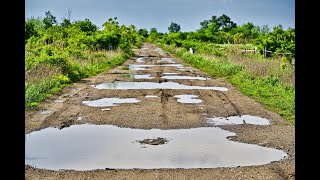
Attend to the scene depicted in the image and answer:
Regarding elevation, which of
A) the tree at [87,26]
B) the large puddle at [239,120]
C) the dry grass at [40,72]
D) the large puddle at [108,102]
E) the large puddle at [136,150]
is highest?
the tree at [87,26]

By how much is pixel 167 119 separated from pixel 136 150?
2669 millimetres

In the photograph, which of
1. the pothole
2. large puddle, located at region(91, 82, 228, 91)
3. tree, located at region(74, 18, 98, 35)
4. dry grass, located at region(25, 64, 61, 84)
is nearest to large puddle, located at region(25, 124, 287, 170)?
the pothole

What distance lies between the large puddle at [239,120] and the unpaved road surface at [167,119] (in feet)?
0.67

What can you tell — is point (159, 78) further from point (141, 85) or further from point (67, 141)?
point (67, 141)

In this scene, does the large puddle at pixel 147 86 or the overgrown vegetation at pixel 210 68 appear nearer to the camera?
the overgrown vegetation at pixel 210 68

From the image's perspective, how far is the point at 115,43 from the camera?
42125mm

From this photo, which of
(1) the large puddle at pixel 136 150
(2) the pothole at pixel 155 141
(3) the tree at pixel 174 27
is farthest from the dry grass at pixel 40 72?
(3) the tree at pixel 174 27

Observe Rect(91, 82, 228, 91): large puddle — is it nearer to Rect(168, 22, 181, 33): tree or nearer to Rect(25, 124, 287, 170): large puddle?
Rect(25, 124, 287, 170): large puddle

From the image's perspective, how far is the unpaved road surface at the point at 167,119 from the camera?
19.5 ft

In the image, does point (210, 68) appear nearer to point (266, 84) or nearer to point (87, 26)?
point (266, 84)

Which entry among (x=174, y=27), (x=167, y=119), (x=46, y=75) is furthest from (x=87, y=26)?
(x=174, y=27)

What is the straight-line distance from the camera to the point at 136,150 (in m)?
7.33

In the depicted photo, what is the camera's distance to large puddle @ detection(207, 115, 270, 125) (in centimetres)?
965

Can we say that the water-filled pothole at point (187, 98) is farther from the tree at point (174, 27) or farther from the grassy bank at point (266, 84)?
the tree at point (174, 27)
